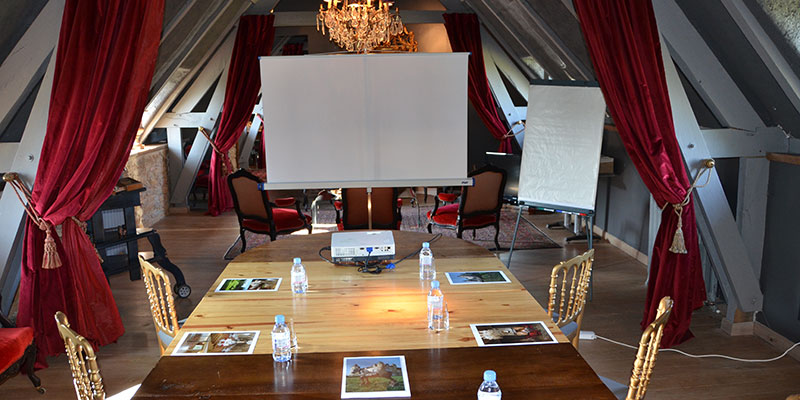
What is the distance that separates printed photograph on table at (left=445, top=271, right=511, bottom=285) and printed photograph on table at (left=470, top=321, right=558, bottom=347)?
1.64 feet

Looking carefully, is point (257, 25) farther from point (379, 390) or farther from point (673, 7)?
point (379, 390)

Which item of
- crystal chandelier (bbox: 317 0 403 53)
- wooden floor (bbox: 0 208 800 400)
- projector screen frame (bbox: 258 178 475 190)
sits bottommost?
wooden floor (bbox: 0 208 800 400)

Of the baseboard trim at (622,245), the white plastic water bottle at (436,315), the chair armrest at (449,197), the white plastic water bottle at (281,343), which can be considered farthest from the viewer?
the chair armrest at (449,197)

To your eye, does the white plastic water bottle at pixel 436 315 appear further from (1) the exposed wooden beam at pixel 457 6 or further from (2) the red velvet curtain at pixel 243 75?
(1) the exposed wooden beam at pixel 457 6

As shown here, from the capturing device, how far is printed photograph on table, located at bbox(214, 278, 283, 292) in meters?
2.88

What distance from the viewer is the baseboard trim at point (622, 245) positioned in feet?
19.5

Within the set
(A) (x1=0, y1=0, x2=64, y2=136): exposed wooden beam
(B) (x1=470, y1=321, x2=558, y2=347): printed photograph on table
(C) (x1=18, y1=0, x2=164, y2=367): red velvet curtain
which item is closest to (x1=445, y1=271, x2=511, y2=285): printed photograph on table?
(B) (x1=470, y1=321, x2=558, y2=347): printed photograph on table

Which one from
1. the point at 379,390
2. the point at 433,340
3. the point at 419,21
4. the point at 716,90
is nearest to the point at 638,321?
the point at 716,90

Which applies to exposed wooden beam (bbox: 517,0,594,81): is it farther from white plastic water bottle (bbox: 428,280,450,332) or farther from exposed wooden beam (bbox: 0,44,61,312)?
white plastic water bottle (bbox: 428,280,450,332)

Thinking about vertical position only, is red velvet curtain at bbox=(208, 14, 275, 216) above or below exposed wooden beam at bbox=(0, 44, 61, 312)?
above

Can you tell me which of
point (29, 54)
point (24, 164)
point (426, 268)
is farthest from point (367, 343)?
point (29, 54)

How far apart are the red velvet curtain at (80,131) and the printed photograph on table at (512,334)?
2.60 meters

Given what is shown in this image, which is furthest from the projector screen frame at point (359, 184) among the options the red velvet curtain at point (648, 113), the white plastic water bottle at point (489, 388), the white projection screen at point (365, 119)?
the white plastic water bottle at point (489, 388)

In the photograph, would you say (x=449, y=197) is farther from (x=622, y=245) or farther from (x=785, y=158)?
(x=785, y=158)
